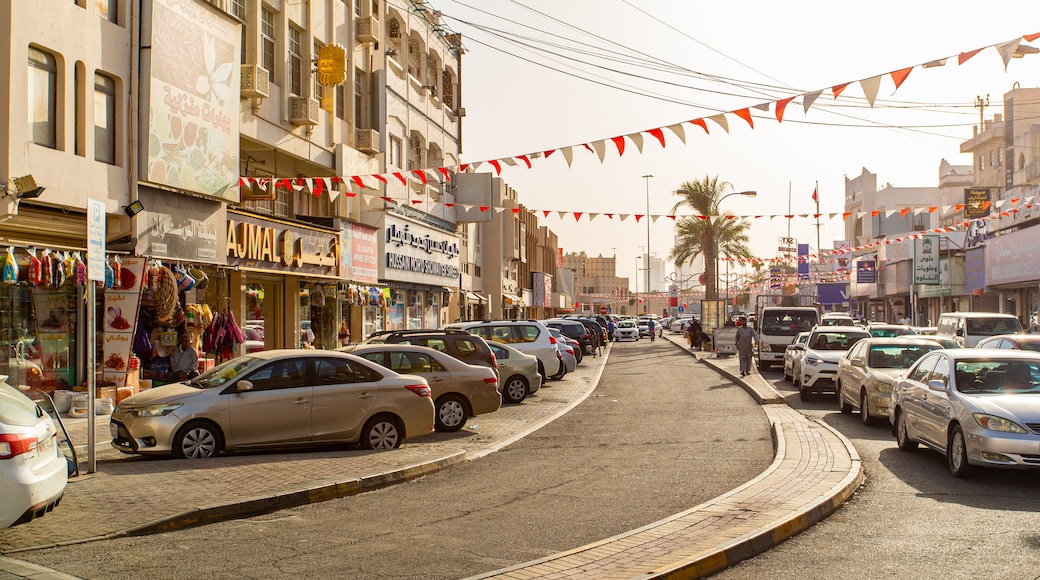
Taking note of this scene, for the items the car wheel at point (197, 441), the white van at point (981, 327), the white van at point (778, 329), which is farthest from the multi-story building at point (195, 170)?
the white van at point (981, 327)

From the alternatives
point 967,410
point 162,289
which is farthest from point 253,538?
point 162,289

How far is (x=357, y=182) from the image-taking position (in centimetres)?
2541

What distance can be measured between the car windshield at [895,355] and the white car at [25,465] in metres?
14.1

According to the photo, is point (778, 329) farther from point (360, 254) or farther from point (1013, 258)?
point (360, 254)

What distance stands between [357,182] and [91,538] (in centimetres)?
1791

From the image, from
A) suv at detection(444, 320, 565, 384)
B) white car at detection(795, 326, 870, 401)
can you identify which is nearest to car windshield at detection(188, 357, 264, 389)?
suv at detection(444, 320, 565, 384)

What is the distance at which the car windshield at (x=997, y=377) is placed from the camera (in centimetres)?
1201

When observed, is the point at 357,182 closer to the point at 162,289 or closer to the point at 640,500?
the point at 162,289

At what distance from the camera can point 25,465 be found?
7598 mm

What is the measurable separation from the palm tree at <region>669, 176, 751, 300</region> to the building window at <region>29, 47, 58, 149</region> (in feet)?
145

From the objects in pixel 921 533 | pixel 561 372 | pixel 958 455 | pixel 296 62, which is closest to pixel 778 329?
pixel 561 372

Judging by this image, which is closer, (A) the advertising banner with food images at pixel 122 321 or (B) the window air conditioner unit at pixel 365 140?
(A) the advertising banner with food images at pixel 122 321

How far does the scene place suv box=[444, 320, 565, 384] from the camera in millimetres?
25875

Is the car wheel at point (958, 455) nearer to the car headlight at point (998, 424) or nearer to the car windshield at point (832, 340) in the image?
the car headlight at point (998, 424)
